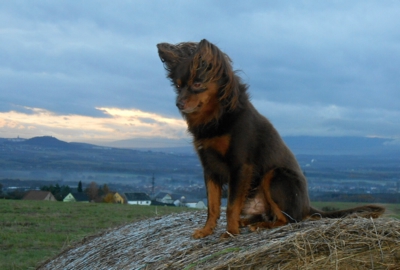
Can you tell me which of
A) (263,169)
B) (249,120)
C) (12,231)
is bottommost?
(12,231)

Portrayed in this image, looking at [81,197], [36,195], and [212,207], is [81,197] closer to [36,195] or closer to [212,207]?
[36,195]

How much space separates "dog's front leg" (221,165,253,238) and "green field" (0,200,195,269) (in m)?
2.53

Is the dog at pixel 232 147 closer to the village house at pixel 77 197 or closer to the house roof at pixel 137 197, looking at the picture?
the house roof at pixel 137 197

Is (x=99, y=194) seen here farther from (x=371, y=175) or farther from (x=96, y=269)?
(x=96, y=269)

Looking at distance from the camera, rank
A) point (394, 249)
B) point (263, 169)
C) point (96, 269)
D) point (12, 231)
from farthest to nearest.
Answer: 1. point (12, 231)
2. point (96, 269)
3. point (263, 169)
4. point (394, 249)

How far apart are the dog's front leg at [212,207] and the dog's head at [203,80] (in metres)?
0.63

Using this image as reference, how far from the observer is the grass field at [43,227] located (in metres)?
7.37

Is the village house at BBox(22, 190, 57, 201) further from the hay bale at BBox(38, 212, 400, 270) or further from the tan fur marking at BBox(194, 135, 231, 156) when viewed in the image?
the tan fur marking at BBox(194, 135, 231, 156)

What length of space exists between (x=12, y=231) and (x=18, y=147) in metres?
24.3

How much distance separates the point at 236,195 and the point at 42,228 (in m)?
7.65

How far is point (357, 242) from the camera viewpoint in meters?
3.44

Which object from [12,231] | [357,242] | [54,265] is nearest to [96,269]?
[54,265]

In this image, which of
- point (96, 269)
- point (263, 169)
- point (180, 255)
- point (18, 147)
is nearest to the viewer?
point (180, 255)

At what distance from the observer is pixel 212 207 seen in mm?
4316
